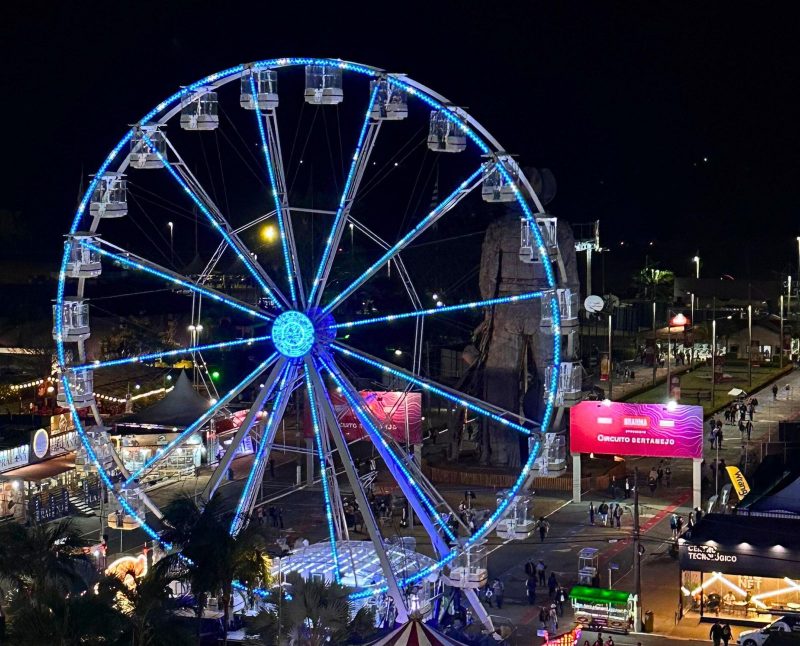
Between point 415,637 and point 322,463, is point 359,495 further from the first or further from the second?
point 415,637

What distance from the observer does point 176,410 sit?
63.8 meters

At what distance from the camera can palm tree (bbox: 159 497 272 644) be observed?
37.5 metres

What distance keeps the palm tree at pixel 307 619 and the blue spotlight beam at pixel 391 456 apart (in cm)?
542

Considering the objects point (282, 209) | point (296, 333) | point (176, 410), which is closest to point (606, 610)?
point (296, 333)

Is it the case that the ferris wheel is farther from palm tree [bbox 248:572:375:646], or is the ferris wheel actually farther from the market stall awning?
the market stall awning

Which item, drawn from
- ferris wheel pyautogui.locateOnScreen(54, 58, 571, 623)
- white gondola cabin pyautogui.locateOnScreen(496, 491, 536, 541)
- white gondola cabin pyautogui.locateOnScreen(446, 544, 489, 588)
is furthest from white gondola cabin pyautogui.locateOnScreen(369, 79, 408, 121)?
A: white gondola cabin pyautogui.locateOnScreen(446, 544, 489, 588)

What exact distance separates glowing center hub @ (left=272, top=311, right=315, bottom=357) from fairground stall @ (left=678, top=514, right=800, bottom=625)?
12.1m

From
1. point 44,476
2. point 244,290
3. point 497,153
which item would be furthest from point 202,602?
point 244,290

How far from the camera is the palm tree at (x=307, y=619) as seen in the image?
34.6 m

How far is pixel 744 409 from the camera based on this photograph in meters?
75.3

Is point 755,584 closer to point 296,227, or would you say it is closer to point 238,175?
point 296,227

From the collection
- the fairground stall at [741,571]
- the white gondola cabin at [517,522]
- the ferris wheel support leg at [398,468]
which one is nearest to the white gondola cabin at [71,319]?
the ferris wheel support leg at [398,468]

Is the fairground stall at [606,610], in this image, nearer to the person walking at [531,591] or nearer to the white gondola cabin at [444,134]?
the person walking at [531,591]

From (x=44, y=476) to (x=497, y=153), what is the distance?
23.6 m
